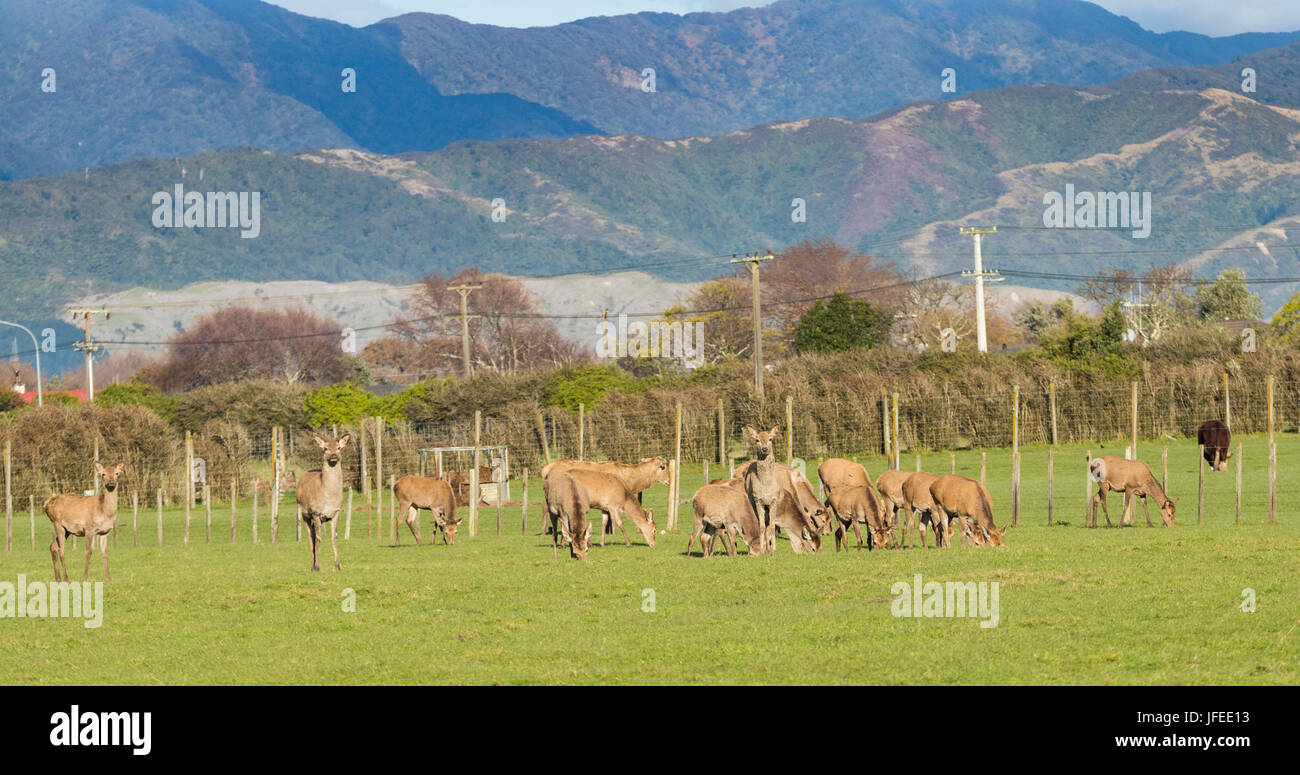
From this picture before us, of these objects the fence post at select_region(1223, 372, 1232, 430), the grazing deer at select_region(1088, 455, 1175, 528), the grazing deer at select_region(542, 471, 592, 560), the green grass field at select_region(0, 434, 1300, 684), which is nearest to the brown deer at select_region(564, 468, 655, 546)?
the green grass field at select_region(0, 434, 1300, 684)

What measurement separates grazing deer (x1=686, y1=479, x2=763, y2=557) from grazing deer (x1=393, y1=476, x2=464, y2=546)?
7.64 metres

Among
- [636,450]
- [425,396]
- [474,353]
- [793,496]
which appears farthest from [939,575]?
[474,353]

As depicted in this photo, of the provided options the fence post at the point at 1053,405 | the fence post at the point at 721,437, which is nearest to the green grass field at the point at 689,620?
the fence post at the point at 721,437

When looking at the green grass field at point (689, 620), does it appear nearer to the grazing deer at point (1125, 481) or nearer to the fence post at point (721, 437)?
the grazing deer at point (1125, 481)

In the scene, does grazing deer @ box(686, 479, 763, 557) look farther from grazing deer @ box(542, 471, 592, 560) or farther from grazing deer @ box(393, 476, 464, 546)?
grazing deer @ box(393, 476, 464, 546)

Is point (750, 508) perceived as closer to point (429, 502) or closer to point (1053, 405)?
point (429, 502)

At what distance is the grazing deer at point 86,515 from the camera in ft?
76.5

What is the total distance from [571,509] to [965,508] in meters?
6.39

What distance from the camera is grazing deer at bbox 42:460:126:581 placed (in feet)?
76.5
